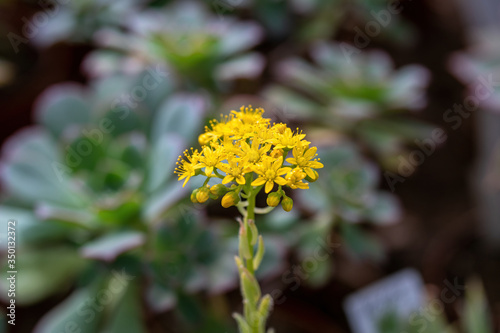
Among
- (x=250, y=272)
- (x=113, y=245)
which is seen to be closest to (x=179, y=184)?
(x=113, y=245)

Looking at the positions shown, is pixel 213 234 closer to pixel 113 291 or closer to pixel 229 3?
pixel 113 291

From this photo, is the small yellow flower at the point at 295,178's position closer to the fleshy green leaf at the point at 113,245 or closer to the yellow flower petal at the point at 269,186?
the yellow flower petal at the point at 269,186

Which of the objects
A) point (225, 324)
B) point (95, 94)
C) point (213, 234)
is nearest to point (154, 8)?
point (95, 94)

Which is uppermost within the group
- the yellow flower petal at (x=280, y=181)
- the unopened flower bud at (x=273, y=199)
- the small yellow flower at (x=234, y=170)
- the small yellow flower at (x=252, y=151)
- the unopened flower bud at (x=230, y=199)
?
the small yellow flower at (x=252, y=151)

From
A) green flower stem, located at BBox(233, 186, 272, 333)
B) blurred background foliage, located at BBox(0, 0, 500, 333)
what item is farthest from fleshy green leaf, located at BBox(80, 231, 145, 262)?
green flower stem, located at BBox(233, 186, 272, 333)

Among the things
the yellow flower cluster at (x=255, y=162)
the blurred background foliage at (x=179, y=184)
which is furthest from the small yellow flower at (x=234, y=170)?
the blurred background foliage at (x=179, y=184)

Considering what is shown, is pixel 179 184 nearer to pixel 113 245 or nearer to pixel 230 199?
pixel 113 245

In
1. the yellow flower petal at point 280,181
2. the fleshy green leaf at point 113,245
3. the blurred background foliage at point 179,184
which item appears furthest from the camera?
the blurred background foliage at point 179,184
